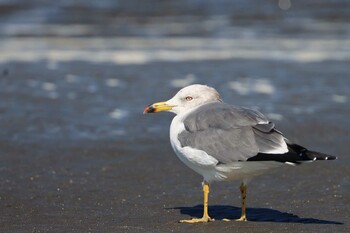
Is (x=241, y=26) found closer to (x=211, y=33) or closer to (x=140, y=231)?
(x=211, y=33)

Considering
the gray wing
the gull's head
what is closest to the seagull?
the gray wing

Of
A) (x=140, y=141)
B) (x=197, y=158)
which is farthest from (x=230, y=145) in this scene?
(x=140, y=141)

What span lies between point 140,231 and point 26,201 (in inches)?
55.3

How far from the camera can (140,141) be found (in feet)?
30.7

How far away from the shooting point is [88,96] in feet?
38.9

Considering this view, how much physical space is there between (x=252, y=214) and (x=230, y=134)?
2.56ft

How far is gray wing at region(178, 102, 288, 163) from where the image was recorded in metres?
5.98

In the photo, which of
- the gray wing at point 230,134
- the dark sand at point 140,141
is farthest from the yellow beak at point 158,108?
the dark sand at point 140,141

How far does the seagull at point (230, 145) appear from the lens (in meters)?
5.89

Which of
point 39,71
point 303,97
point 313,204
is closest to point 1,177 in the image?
point 313,204

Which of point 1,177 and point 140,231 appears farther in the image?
point 1,177

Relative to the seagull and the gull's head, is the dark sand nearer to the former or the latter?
the seagull

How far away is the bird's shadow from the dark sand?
1 cm

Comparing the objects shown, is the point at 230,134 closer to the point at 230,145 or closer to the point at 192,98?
the point at 230,145
